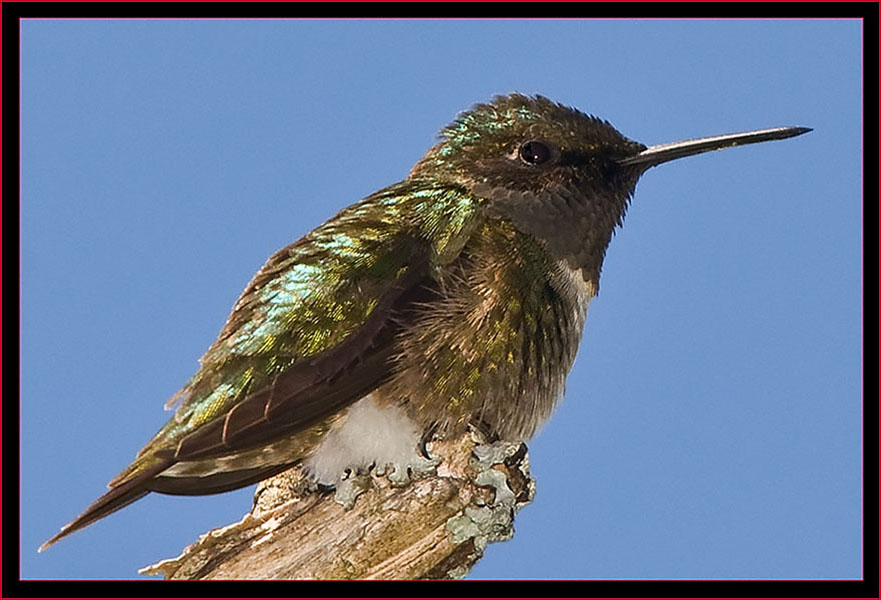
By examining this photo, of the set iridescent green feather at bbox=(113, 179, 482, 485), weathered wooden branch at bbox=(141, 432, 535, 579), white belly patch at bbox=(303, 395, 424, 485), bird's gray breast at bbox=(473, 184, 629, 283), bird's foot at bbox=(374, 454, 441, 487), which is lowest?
→ weathered wooden branch at bbox=(141, 432, 535, 579)

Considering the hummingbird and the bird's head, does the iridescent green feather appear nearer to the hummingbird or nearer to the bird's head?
the hummingbird

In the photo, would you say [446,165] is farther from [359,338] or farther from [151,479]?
[151,479]

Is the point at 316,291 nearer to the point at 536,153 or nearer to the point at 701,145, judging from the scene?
the point at 536,153

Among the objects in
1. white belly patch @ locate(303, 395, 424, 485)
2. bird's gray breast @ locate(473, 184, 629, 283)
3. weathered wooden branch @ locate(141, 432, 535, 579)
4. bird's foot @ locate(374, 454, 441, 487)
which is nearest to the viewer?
weathered wooden branch @ locate(141, 432, 535, 579)

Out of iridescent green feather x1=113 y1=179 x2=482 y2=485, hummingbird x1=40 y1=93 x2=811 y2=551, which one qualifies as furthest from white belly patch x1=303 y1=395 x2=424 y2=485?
iridescent green feather x1=113 y1=179 x2=482 y2=485

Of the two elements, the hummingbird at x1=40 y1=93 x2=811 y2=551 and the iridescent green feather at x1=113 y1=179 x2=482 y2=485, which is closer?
the hummingbird at x1=40 y1=93 x2=811 y2=551

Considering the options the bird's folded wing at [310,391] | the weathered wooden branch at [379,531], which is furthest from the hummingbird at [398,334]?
the weathered wooden branch at [379,531]

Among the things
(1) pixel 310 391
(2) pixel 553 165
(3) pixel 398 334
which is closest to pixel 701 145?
(2) pixel 553 165

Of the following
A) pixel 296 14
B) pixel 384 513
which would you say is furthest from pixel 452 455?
pixel 296 14
